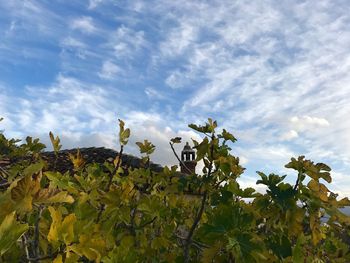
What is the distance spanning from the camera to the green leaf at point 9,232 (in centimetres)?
108

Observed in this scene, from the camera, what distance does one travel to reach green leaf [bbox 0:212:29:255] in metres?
1.08

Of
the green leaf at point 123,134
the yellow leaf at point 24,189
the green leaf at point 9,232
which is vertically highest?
the green leaf at point 123,134

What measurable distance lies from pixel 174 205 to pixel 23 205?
2098mm

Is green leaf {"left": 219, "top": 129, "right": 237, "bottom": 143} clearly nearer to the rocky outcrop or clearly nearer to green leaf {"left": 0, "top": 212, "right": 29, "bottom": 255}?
green leaf {"left": 0, "top": 212, "right": 29, "bottom": 255}

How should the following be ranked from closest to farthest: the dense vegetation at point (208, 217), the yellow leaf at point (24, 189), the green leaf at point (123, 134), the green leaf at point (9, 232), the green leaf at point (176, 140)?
the green leaf at point (9, 232) < the yellow leaf at point (24, 189) < the dense vegetation at point (208, 217) < the green leaf at point (123, 134) < the green leaf at point (176, 140)

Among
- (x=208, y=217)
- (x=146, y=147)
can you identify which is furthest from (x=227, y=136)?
(x=146, y=147)

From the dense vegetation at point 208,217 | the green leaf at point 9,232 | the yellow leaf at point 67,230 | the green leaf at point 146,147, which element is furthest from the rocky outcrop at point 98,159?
the green leaf at point 9,232

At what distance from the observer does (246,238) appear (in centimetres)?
202

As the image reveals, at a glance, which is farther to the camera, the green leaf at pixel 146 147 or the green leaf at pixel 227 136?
the green leaf at pixel 146 147

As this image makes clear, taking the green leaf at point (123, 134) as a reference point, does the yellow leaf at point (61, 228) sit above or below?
below

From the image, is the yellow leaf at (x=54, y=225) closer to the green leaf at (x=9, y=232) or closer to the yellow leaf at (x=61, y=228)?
the yellow leaf at (x=61, y=228)

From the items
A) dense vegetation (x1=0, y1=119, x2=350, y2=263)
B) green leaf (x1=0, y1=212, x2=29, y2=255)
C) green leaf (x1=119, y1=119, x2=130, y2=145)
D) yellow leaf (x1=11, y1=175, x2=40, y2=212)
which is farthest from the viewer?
green leaf (x1=119, y1=119, x2=130, y2=145)

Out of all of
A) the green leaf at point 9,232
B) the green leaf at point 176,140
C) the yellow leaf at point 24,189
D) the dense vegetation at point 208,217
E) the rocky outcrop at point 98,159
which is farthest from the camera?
the rocky outcrop at point 98,159

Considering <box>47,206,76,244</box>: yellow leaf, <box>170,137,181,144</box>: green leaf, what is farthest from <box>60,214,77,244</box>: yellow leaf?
<box>170,137,181,144</box>: green leaf
